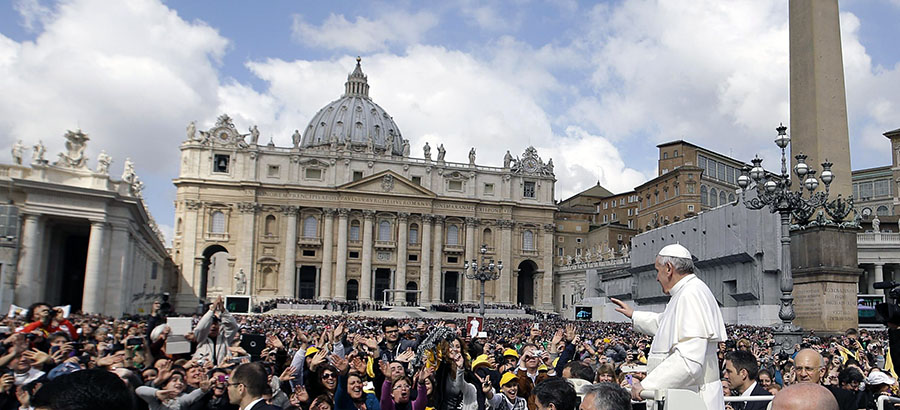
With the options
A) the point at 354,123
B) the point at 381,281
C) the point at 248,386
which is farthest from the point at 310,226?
the point at 248,386

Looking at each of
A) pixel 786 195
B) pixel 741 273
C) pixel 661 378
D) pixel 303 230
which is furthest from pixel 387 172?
pixel 661 378

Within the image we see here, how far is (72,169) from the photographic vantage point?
2919 centimetres

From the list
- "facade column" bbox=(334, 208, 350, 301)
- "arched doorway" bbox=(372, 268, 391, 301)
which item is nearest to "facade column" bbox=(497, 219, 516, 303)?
"arched doorway" bbox=(372, 268, 391, 301)

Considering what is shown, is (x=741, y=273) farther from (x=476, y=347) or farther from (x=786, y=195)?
(x=476, y=347)

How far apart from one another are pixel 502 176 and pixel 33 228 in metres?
55.4

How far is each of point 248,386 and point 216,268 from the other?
251ft

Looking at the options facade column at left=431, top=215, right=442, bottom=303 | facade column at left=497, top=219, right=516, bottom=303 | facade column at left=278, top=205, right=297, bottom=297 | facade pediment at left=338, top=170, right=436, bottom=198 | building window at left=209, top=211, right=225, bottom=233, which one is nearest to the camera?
facade column at left=278, top=205, right=297, bottom=297

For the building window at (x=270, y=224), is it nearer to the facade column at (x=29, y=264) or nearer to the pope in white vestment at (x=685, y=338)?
the facade column at (x=29, y=264)

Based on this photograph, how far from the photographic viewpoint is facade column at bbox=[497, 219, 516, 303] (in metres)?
74.4

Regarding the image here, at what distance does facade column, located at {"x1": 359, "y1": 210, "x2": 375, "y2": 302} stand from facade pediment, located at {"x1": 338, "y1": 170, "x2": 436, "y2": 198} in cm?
248

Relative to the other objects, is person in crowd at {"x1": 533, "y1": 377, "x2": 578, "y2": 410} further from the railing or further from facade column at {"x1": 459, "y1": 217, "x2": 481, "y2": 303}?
facade column at {"x1": 459, "y1": 217, "x2": 481, "y2": 303}

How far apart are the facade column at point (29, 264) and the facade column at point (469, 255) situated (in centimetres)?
4948

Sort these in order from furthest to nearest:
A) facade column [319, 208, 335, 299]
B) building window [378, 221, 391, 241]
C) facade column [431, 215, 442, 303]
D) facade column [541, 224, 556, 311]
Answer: facade column [541, 224, 556, 311]
facade column [431, 215, 442, 303]
building window [378, 221, 391, 241]
facade column [319, 208, 335, 299]

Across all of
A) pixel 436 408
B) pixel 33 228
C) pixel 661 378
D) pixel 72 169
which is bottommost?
pixel 436 408
